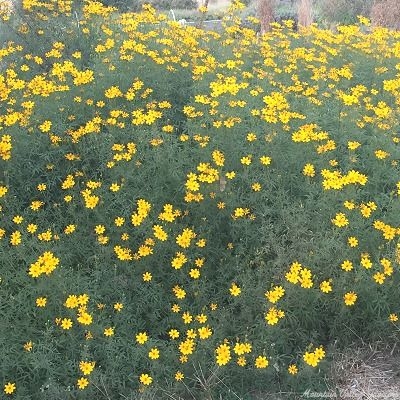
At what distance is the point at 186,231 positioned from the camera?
3.71 meters

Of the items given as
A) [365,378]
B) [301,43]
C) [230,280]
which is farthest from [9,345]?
[301,43]

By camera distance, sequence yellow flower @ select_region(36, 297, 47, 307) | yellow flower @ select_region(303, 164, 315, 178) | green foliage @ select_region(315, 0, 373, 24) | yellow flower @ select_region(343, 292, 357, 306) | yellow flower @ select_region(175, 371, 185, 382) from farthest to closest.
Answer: green foliage @ select_region(315, 0, 373, 24) → yellow flower @ select_region(303, 164, 315, 178) → yellow flower @ select_region(36, 297, 47, 307) → yellow flower @ select_region(343, 292, 357, 306) → yellow flower @ select_region(175, 371, 185, 382)

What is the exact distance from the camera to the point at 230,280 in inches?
154

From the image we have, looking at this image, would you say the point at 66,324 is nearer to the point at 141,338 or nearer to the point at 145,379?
the point at 141,338

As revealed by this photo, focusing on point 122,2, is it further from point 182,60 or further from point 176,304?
point 176,304

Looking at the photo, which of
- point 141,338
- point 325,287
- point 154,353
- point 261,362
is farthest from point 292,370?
point 141,338

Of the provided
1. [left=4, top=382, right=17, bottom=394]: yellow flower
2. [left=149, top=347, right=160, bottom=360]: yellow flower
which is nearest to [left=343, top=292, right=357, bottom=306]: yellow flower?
[left=149, top=347, right=160, bottom=360]: yellow flower

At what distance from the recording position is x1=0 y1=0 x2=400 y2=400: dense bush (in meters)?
3.35

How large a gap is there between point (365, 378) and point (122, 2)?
54.4ft

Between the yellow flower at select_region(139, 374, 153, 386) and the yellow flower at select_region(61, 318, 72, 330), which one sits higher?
the yellow flower at select_region(61, 318, 72, 330)

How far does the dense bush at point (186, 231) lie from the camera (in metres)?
3.35

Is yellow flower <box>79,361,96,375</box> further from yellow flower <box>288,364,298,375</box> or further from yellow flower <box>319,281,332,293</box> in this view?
yellow flower <box>319,281,332,293</box>

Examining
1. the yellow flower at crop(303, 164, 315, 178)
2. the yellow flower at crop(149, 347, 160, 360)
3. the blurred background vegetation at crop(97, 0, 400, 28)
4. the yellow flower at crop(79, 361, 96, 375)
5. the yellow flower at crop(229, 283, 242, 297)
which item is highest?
the yellow flower at crop(303, 164, 315, 178)

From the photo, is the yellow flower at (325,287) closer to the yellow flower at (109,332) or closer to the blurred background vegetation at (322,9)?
the yellow flower at (109,332)
